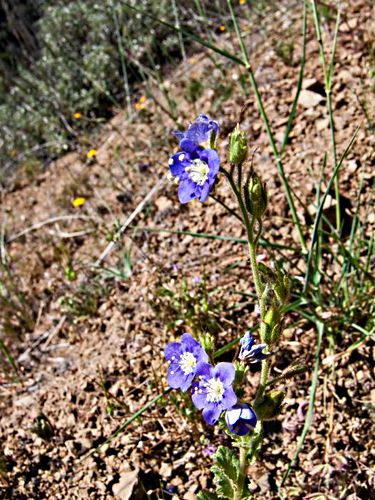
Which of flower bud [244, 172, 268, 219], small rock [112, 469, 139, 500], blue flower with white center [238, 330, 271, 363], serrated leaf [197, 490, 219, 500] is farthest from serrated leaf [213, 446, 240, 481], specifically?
flower bud [244, 172, 268, 219]

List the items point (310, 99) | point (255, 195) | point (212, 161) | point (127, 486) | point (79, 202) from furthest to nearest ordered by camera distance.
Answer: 1. point (79, 202)
2. point (310, 99)
3. point (127, 486)
4. point (255, 195)
5. point (212, 161)

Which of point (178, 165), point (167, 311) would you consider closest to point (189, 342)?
point (178, 165)

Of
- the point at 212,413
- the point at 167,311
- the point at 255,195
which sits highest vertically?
the point at 255,195

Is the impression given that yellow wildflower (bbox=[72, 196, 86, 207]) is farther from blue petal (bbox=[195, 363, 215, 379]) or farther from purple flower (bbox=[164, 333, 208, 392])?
blue petal (bbox=[195, 363, 215, 379])

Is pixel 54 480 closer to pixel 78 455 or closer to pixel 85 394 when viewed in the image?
pixel 78 455

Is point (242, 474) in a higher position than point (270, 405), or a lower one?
lower

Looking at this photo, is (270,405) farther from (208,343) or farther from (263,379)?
(208,343)
